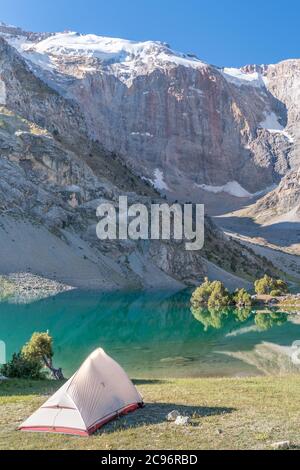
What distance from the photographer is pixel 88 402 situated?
14805 millimetres

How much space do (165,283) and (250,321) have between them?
160 ft

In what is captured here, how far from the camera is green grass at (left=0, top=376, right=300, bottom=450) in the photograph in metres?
12.9

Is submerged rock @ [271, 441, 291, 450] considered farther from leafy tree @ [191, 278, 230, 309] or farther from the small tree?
leafy tree @ [191, 278, 230, 309]

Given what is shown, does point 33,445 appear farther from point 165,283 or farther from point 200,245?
point 200,245

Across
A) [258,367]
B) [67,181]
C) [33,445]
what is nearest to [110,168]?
[67,181]

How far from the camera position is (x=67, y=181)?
413ft

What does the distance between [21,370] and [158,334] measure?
28.6 meters

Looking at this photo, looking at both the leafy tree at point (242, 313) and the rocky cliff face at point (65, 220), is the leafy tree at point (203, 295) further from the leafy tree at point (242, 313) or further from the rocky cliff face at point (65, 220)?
the rocky cliff face at point (65, 220)

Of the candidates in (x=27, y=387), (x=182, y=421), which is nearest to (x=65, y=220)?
(x=27, y=387)

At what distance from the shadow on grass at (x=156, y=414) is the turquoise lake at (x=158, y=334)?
1524cm

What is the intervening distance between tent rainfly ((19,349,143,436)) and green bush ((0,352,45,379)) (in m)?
10.7

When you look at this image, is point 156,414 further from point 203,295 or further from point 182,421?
point 203,295

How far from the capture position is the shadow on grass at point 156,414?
14.8 meters

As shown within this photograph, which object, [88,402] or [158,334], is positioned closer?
[88,402]
